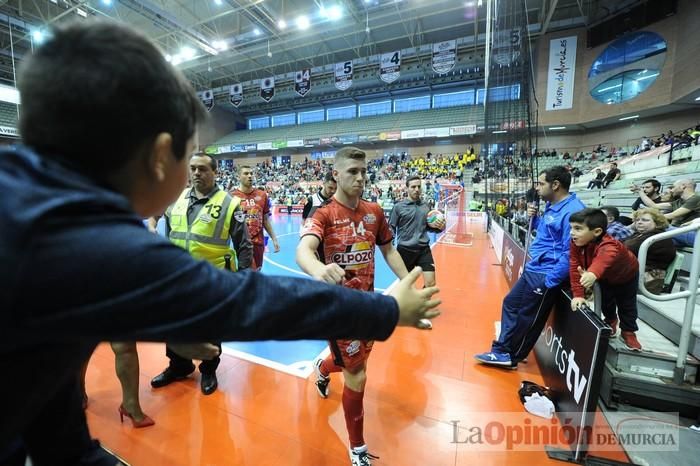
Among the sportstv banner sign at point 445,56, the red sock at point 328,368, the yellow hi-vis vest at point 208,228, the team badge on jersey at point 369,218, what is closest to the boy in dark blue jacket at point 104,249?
the team badge on jersey at point 369,218

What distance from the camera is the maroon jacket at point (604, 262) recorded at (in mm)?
2576

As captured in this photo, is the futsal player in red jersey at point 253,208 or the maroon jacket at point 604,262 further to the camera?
the futsal player in red jersey at point 253,208

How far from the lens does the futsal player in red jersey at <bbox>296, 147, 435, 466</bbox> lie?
6.70ft

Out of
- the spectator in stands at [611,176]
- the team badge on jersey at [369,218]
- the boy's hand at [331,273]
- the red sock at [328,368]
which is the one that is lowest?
the red sock at [328,368]

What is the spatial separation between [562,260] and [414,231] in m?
2.00

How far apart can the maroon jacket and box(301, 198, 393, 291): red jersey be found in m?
1.78

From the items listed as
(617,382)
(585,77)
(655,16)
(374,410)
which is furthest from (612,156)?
(374,410)

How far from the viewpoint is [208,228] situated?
2.64 meters

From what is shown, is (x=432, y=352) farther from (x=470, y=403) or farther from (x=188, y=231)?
(x=188, y=231)

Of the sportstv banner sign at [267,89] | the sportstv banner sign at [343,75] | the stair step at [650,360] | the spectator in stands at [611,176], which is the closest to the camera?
the stair step at [650,360]

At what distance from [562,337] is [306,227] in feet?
7.67

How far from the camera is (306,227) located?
2.06 meters

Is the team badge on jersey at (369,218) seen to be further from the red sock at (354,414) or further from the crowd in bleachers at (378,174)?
the crowd in bleachers at (378,174)

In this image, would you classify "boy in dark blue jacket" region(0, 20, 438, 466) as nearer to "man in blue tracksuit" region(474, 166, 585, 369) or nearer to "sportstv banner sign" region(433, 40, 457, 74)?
"man in blue tracksuit" region(474, 166, 585, 369)
